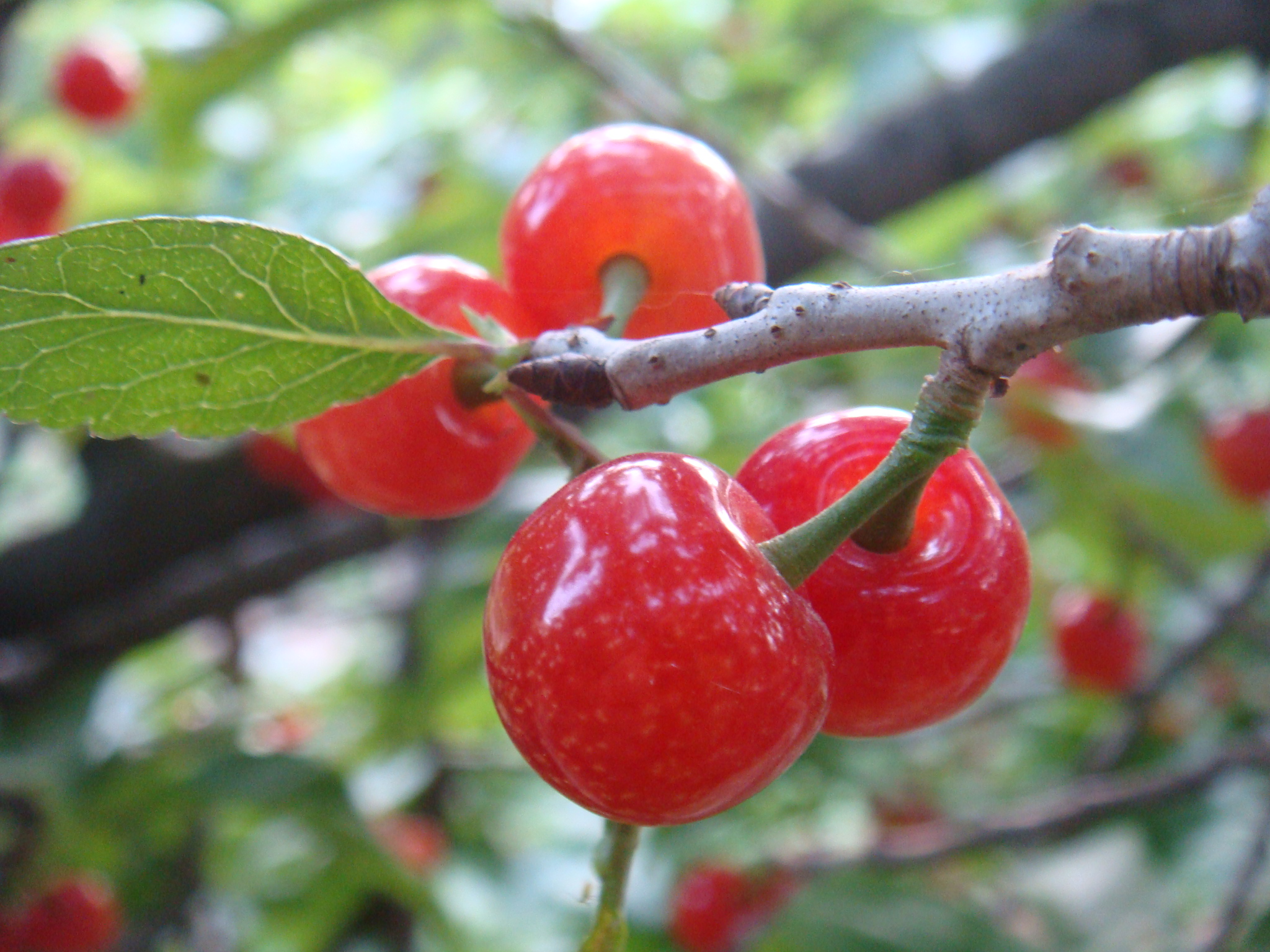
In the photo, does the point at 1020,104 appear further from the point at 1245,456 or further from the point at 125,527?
the point at 125,527

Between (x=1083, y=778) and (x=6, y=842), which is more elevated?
(x=1083, y=778)

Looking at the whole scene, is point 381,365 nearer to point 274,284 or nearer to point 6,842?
point 274,284

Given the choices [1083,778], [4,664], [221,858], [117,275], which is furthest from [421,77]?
[117,275]

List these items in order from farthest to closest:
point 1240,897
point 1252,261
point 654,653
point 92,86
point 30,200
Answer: point 92,86 < point 30,200 < point 1240,897 < point 654,653 < point 1252,261

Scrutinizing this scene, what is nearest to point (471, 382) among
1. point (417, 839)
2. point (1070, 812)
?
point (1070, 812)

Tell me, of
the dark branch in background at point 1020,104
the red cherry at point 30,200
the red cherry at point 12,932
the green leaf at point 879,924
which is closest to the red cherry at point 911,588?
the green leaf at point 879,924

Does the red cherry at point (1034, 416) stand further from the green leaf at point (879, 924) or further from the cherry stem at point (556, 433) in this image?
the cherry stem at point (556, 433)
